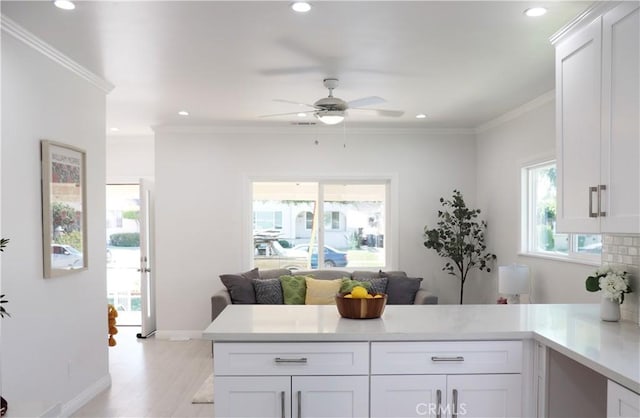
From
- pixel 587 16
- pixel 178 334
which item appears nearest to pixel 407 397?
pixel 587 16

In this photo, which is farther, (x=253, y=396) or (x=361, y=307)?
(x=361, y=307)

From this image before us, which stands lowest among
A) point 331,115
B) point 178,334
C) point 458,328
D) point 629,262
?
point 178,334

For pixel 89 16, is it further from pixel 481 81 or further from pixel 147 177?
pixel 147 177

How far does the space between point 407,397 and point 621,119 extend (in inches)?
60.8

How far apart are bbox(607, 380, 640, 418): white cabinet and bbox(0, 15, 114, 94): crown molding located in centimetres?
344

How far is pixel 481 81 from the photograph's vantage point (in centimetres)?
392

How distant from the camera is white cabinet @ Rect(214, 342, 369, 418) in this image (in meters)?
2.14

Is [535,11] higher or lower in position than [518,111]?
higher

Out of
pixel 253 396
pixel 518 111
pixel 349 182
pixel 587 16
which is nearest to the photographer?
pixel 253 396

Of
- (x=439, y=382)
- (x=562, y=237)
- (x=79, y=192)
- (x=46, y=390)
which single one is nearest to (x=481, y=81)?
(x=562, y=237)

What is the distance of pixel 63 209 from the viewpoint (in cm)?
333

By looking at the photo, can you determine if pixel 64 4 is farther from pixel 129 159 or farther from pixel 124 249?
pixel 124 249

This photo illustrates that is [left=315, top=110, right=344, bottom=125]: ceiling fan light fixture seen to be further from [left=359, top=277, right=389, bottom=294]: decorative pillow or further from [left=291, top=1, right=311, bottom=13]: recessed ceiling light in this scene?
[left=359, top=277, right=389, bottom=294]: decorative pillow

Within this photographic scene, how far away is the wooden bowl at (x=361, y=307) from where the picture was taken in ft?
7.83
